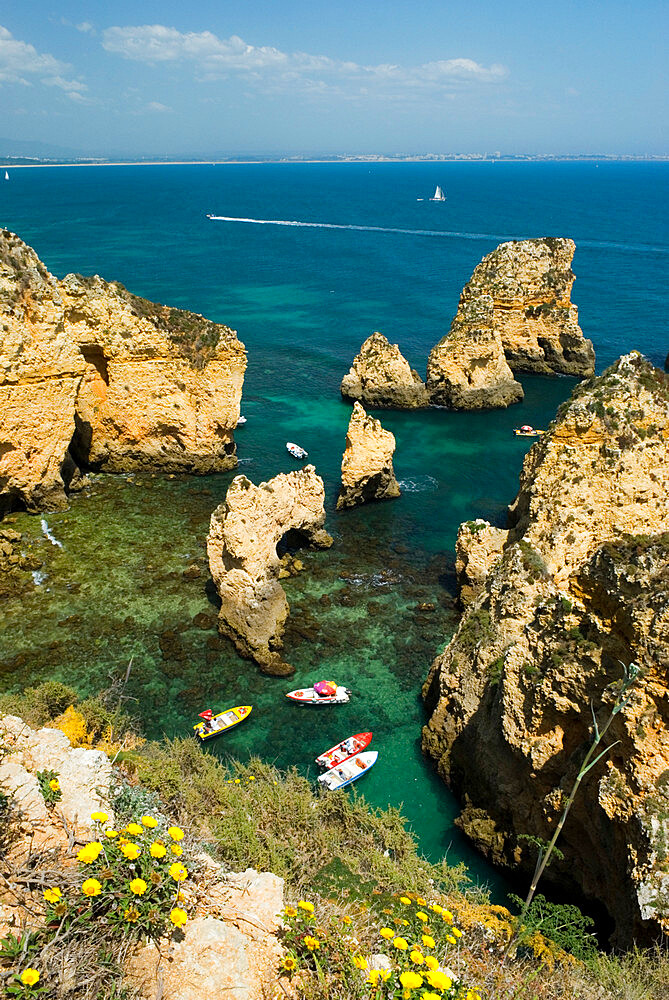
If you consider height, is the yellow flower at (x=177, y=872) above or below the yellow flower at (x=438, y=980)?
above

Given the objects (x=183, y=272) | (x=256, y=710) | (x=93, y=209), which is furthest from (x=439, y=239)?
(x=256, y=710)

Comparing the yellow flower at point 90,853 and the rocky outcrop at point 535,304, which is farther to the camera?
the rocky outcrop at point 535,304

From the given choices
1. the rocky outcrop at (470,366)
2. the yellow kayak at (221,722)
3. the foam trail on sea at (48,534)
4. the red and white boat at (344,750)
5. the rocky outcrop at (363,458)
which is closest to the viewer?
the red and white boat at (344,750)

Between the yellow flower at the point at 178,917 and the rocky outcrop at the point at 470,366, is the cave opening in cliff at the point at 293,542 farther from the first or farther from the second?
the rocky outcrop at the point at 470,366

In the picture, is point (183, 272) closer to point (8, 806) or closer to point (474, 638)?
point (474, 638)

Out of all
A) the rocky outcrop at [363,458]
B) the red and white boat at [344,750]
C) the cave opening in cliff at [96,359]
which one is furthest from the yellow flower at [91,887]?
the cave opening in cliff at [96,359]

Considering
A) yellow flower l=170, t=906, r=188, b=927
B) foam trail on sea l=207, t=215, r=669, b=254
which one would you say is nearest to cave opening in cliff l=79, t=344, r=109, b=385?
yellow flower l=170, t=906, r=188, b=927
